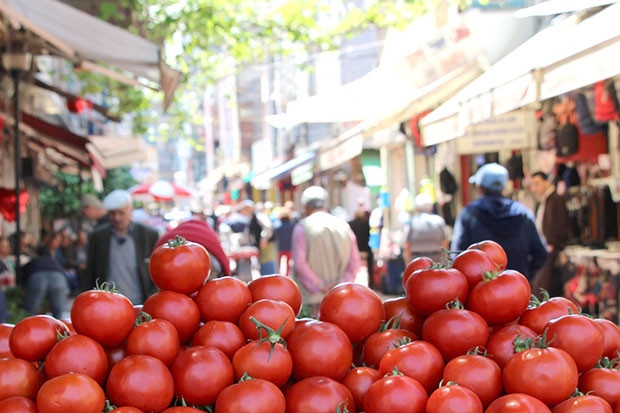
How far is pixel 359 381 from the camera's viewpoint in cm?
282

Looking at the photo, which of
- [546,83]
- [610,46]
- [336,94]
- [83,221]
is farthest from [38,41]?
[83,221]

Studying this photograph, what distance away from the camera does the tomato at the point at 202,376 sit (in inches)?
105

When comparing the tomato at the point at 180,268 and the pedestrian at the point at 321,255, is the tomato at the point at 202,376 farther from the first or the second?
the pedestrian at the point at 321,255

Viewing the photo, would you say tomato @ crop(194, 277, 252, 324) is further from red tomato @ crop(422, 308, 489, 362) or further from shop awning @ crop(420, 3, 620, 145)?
shop awning @ crop(420, 3, 620, 145)

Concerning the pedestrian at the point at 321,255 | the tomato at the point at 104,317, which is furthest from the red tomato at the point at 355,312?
the pedestrian at the point at 321,255

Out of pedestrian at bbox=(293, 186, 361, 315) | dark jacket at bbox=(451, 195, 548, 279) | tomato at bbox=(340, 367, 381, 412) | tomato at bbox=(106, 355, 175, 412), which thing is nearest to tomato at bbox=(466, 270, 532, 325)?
tomato at bbox=(340, 367, 381, 412)

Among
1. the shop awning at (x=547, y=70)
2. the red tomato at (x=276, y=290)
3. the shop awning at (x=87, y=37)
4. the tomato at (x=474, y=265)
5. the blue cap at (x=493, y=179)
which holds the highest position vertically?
the shop awning at (x=87, y=37)

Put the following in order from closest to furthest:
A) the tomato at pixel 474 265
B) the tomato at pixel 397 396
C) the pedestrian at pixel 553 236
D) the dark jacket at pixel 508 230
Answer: the tomato at pixel 397 396, the tomato at pixel 474 265, the dark jacket at pixel 508 230, the pedestrian at pixel 553 236

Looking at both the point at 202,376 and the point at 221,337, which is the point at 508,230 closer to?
the point at 221,337

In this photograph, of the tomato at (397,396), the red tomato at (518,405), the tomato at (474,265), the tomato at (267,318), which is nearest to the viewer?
the red tomato at (518,405)

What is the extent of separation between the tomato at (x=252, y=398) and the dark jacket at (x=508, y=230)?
15.1 feet

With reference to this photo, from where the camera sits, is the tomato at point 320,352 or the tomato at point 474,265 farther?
the tomato at point 474,265

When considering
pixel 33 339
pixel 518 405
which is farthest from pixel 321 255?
pixel 518 405

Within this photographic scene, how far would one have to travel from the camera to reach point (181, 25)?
1312 cm
